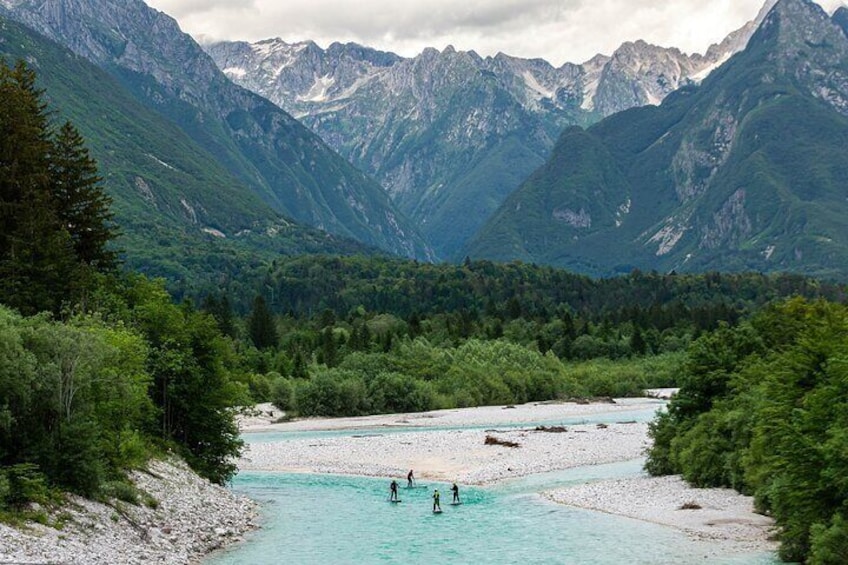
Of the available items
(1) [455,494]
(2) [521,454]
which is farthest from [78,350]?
(2) [521,454]

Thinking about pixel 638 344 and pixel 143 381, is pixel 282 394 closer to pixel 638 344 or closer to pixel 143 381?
pixel 143 381

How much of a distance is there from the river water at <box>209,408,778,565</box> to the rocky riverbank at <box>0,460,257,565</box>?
5.00ft

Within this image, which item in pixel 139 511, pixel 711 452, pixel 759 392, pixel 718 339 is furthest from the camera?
pixel 718 339

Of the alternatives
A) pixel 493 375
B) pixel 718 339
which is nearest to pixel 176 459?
pixel 718 339

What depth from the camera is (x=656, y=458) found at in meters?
68.6

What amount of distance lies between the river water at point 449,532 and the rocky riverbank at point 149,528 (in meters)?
1.52

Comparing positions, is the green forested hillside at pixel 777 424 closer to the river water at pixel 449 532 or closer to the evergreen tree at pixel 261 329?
the river water at pixel 449 532

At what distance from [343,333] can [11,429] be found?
145m

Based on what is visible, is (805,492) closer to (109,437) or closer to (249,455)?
(109,437)

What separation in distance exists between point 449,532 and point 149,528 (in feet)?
51.8

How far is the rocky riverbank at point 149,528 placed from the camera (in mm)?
34094

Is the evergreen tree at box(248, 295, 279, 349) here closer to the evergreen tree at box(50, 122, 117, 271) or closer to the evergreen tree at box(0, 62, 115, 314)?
the evergreen tree at box(0, 62, 115, 314)

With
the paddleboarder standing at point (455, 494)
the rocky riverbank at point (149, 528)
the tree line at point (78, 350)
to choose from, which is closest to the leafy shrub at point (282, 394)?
the tree line at point (78, 350)

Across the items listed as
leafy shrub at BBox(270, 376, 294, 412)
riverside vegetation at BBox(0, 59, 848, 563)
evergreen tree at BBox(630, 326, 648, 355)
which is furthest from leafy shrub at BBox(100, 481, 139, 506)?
evergreen tree at BBox(630, 326, 648, 355)
